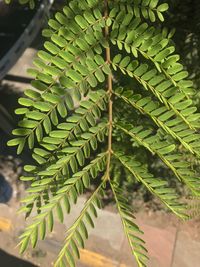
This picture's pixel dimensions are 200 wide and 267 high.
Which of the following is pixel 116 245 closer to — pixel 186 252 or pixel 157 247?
pixel 157 247

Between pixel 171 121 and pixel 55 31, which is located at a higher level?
pixel 55 31

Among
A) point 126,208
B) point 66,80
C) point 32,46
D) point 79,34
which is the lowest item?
point 126,208

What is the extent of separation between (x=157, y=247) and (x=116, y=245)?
50cm

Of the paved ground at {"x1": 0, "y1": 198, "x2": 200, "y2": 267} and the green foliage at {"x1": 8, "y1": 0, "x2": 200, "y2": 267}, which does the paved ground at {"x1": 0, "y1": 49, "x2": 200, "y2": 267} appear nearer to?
the paved ground at {"x1": 0, "y1": 198, "x2": 200, "y2": 267}

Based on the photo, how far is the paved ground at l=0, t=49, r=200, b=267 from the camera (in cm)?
441

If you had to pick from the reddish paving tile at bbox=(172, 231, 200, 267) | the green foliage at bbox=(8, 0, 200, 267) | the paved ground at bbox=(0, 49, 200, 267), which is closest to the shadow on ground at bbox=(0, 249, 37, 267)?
the paved ground at bbox=(0, 49, 200, 267)

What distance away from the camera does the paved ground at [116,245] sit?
4.41m

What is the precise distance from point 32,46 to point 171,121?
579 cm

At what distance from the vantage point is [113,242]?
15.0 ft

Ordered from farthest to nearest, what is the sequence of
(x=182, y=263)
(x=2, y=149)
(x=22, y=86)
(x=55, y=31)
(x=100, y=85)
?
1. (x=22, y=86)
2. (x=2, y=149)
3. (x=182, y=263)
4. (x=100, y=85)
5. (x=55, y=31)

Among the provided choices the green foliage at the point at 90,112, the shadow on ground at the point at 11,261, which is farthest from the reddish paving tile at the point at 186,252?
the green foliage at the point at 90,112

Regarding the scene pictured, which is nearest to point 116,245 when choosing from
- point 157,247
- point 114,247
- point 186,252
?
point 114,247

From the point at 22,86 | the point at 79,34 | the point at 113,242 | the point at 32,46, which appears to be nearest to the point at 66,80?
the point at 79,34

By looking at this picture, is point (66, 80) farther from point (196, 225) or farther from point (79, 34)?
point (196, 225)
